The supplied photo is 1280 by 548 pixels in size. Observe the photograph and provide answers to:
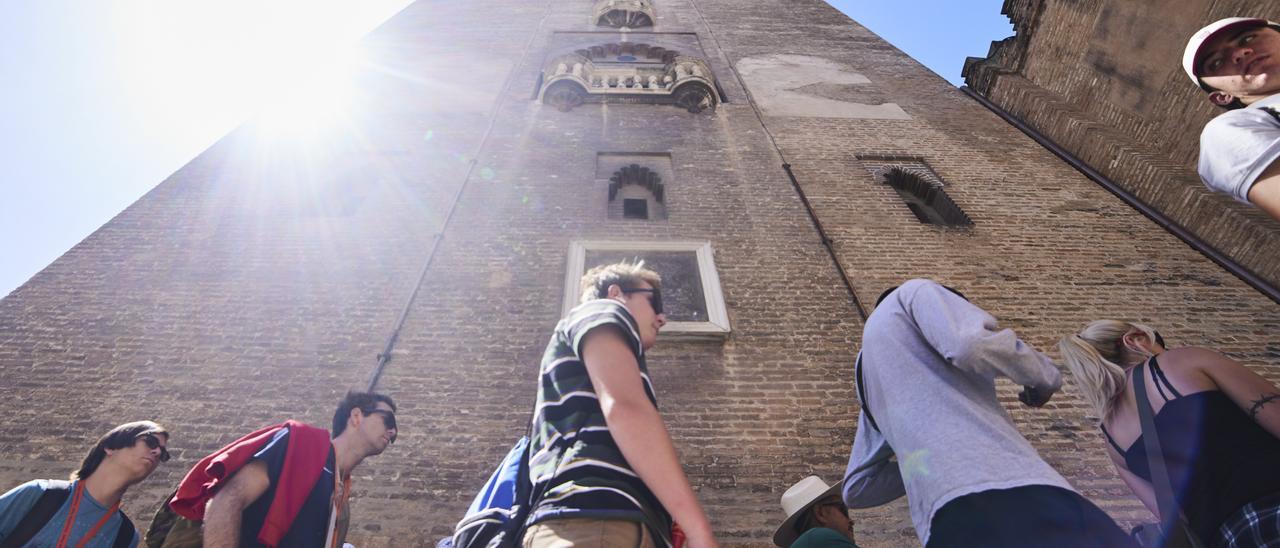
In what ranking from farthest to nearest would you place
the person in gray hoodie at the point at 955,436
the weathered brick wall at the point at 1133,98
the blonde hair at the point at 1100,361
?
the weathered brick wall at the point at 1133,98, the blonde hair at the point at 1100,361, the person in gray hoodie at the point at 955,436

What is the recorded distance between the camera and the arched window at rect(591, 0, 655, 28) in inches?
560

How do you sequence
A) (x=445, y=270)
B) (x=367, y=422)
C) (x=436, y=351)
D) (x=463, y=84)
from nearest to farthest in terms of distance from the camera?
(x=367, y=422) < (x=436, y=351) < (x=445, y=270) < (x=463, y=84)

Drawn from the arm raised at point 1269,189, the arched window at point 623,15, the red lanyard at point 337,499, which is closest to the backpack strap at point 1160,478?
the arm raised at point 1269,189

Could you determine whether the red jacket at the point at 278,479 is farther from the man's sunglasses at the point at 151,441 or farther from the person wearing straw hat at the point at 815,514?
the person wearing straw hat at the point at 815,514

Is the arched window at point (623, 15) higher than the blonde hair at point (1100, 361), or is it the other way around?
the blonde hair at point (1100, 361)

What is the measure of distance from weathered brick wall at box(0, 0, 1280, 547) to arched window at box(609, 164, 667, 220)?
281 mm

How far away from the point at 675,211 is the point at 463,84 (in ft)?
16.1

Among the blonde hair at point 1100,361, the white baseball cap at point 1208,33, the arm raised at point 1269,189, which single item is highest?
the white baseball cap at point 1208,33

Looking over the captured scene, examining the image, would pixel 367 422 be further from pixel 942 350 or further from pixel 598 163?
pixel 598 163

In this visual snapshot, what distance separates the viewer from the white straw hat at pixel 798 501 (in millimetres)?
2713

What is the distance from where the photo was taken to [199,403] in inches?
160

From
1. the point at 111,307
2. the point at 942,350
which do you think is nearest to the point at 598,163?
A: the point at 111,307

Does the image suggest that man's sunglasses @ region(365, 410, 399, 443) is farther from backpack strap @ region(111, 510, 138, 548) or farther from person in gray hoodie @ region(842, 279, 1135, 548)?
person in gray hoodie @ region(842, 279, 1135, 548)

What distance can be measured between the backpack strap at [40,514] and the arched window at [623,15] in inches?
517
